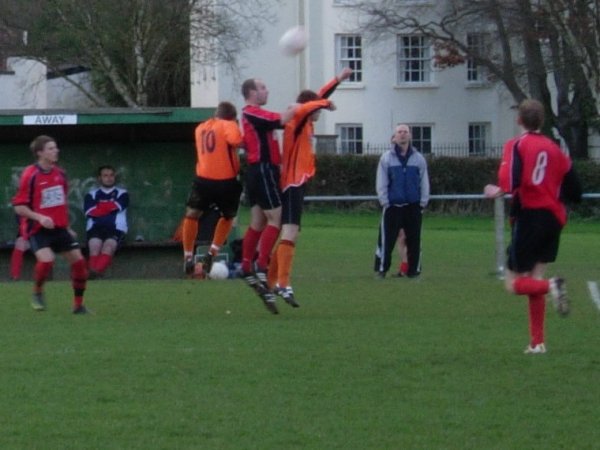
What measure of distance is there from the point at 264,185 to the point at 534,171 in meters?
3.31

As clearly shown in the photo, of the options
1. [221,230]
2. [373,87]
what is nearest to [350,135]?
[373,87]

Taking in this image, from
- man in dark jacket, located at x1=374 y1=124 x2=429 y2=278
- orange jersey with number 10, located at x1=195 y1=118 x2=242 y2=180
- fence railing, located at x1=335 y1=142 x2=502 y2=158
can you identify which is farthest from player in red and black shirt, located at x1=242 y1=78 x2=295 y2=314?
fence railing, located at x1=335 y1=142 x2=502 y2=158

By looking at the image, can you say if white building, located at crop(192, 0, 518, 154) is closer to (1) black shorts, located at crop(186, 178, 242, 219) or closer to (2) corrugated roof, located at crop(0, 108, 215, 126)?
(2) corrugated roof, located at crop(0, 108, 215, 126)

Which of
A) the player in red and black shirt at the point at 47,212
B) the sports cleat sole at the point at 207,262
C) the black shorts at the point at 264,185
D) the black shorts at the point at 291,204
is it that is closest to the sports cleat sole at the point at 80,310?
the player in red and black shirt at the point at 47,212

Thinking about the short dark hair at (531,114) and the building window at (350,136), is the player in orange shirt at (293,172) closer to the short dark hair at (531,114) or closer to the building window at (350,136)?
the short dark hair at (531,114)

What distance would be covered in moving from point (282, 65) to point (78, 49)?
8.81 meters

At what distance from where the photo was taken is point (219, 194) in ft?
43.3

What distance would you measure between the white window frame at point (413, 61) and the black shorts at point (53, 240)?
42336 mm

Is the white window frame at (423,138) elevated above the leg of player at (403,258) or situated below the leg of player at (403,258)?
above

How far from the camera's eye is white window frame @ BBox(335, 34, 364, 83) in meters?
54.4

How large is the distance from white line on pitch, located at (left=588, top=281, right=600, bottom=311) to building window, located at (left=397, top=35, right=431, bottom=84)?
38.7 metres

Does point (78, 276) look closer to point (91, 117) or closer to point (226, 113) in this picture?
point (226, 113)

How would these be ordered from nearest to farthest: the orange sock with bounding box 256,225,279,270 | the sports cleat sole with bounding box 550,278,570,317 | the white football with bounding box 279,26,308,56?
the sports cleat sole with bounding box 550,278,570,317
the orange sock with bounding box 256,225,279,270
the white football with bounding box 279,26,308,56

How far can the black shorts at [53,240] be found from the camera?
13.1 meters
